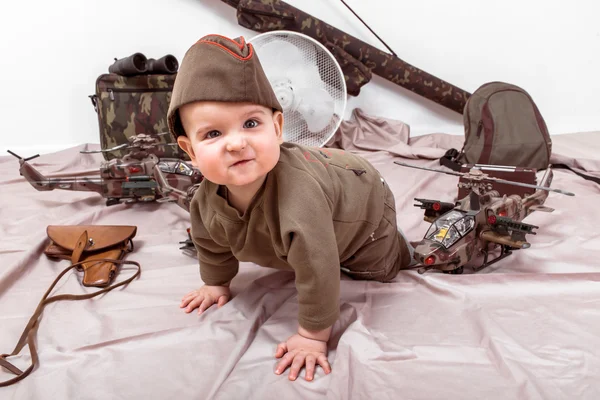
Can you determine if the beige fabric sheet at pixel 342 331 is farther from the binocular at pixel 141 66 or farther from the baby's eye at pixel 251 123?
the binocular at pixel 141 66

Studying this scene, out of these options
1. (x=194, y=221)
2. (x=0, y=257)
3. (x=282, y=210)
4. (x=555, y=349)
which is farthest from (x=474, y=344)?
(x=0, y=257)

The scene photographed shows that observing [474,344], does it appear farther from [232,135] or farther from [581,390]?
[232,135]

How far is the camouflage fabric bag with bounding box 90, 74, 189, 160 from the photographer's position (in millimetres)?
2043

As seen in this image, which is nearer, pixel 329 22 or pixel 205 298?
pixel 205 298

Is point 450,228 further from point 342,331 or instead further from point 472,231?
point 342,331

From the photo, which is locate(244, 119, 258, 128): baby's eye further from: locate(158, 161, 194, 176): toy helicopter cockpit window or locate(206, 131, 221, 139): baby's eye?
locate(158, 161, 194, 176): toy helicopter cockpit window

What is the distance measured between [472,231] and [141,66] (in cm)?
167

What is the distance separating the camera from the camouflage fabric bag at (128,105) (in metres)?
2.04

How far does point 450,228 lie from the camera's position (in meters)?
1.08

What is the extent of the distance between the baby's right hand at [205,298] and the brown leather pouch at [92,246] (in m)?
0.27

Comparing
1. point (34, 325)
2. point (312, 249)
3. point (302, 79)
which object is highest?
point (302, 79)

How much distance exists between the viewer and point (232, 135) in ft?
2.31

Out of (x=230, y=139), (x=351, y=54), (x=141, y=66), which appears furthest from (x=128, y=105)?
(x=230, y=139)

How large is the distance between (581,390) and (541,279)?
38 centimetres
